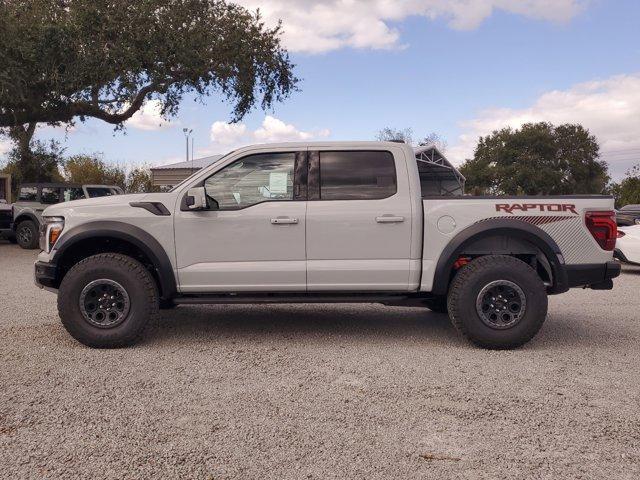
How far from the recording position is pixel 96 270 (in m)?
5.11

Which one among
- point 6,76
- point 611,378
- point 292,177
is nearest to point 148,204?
point 292,177

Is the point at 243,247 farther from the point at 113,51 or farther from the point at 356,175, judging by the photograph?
the point at 113,51

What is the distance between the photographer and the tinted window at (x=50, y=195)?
15.5 m

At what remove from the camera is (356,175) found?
538cm

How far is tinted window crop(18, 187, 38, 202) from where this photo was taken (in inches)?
609

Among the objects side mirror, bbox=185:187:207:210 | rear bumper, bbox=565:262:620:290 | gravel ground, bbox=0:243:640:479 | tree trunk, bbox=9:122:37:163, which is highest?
tree trunk, bbox=9:122:37:163

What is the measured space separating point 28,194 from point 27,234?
1.09 m

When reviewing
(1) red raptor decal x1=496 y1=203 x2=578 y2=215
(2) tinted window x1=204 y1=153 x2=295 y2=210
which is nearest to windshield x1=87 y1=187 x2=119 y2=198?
(2) tinted window x1=204 y1=153 x2=295 y2=210

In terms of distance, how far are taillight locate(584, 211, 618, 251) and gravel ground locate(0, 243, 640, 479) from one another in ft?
3.30

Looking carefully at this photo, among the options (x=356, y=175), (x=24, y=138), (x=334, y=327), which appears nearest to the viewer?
(x=356, y=175)

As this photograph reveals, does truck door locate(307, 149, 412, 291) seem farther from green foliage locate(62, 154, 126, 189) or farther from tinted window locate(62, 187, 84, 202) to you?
green foliage locate(62, 154, 126, 189)

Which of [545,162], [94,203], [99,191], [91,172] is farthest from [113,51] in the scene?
[545,162]

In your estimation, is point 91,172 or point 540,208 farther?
point 91,172

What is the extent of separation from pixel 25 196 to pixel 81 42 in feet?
14.5
